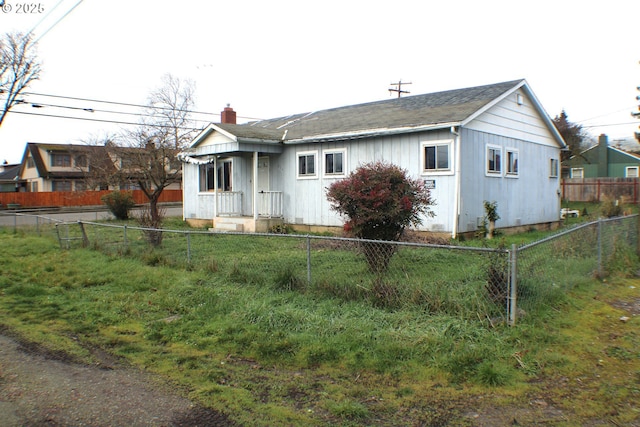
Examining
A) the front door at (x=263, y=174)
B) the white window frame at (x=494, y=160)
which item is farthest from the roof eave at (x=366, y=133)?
the white window frame at (x=494, y=160)

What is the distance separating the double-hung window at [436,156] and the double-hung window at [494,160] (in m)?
1.95

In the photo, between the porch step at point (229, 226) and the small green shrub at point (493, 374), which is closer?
the small green shrub at point (493, 374)

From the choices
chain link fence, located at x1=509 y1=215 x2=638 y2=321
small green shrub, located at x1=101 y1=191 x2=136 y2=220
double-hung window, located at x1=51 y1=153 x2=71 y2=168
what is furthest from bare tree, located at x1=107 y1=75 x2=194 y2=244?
double-hung window, located at x1=51 y1=153 x2=71 y2=168

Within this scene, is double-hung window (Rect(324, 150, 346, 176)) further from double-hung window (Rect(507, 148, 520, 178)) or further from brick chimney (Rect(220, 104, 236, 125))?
brick chimney (Rect(220, 104, 236, 125))

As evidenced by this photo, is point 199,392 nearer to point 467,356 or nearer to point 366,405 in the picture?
point 366,405

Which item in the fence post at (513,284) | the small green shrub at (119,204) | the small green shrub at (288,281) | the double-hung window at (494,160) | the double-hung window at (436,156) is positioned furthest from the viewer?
the small green shrub at (119,204)

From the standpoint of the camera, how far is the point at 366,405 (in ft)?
13.1

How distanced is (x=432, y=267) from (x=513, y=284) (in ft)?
8.62

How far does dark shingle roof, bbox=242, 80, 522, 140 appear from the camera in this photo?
45.7 ft

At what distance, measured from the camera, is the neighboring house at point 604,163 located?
4247 centimetres

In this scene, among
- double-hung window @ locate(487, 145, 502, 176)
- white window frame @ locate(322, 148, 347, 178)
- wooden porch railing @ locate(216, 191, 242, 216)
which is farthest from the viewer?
wooden porch railing @ locate(216, 191, 242, 216)

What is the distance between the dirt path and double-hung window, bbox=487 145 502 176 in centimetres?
1251

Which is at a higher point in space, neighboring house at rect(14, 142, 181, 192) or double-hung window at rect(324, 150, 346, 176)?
neighboring house at rect(14, 142, 181, 192)

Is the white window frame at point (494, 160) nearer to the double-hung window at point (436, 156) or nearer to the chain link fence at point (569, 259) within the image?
the double-hung window at point (436, 156)
